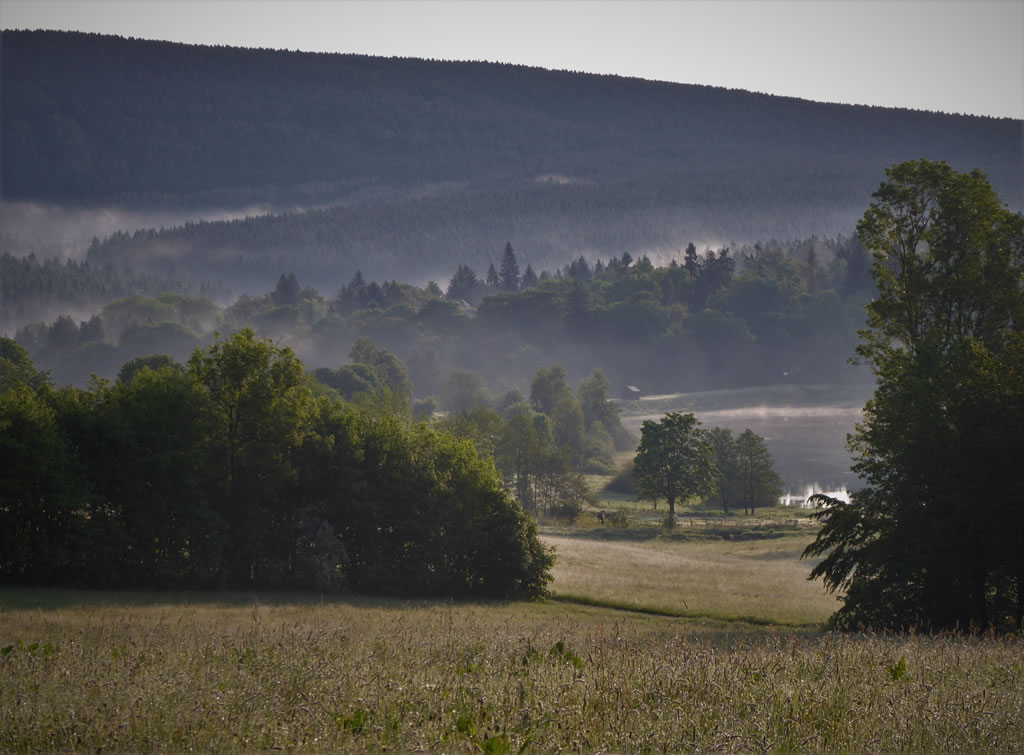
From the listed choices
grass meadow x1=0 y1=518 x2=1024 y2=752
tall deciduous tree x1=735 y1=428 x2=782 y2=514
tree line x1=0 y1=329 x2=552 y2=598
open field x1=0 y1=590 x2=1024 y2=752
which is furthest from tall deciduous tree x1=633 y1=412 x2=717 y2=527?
open field x1=0 y1=590 x2=1024 y2=752

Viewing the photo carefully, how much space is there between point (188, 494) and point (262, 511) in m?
3.62

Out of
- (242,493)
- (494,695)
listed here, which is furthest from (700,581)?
(494,695)

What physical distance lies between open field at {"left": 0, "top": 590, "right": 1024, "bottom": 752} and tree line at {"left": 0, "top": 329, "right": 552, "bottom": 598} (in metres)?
26.2

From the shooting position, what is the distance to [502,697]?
10.3 meters

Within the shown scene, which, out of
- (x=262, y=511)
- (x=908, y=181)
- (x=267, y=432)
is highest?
(x=908, y=181)

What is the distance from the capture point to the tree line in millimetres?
37500

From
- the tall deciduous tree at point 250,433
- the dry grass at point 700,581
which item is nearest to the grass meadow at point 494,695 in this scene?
the dry grass at point 700,581

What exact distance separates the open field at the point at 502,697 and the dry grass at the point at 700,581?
27410 millimetres

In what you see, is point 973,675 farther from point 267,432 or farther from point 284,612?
point 267,432

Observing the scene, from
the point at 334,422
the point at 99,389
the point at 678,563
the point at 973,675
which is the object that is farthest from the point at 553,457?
the point at 973,675

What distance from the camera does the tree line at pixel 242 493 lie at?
123ft

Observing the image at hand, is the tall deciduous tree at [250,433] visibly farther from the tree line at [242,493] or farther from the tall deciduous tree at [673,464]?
the tall deciduous tree at [673,464]

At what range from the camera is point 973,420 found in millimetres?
31188

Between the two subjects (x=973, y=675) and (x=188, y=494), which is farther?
(x=188, y=494)
